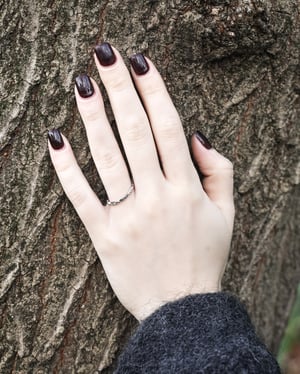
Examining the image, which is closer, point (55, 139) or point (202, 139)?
point (55, 139)

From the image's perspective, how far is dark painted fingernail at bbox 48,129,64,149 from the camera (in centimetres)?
135

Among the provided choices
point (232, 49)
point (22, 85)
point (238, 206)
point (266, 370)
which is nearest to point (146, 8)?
point (232, 49)

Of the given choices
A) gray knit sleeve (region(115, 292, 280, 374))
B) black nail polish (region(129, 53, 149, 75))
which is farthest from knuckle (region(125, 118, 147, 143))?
gray knit sleeve (region(115, 292, 280, 374))

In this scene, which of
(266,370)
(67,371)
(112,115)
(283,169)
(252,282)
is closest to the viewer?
(266,370)

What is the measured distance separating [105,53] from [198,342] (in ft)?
2.25

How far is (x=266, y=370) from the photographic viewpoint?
4.19ft

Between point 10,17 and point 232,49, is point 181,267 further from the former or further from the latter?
point 10,17

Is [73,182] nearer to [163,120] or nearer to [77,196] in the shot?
[77,196]

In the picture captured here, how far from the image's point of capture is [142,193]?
1.37m

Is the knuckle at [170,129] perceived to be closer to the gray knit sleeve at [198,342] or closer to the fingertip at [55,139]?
the fingertip at [55,139]

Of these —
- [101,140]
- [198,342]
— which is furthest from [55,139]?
[198,342]

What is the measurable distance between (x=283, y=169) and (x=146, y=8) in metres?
0.63

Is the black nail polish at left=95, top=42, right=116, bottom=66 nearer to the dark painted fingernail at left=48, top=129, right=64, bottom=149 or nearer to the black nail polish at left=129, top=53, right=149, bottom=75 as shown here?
the black nail polish at left=129, top=53, right=149, bottom=75

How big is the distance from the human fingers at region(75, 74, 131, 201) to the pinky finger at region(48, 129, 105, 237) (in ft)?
0.14
